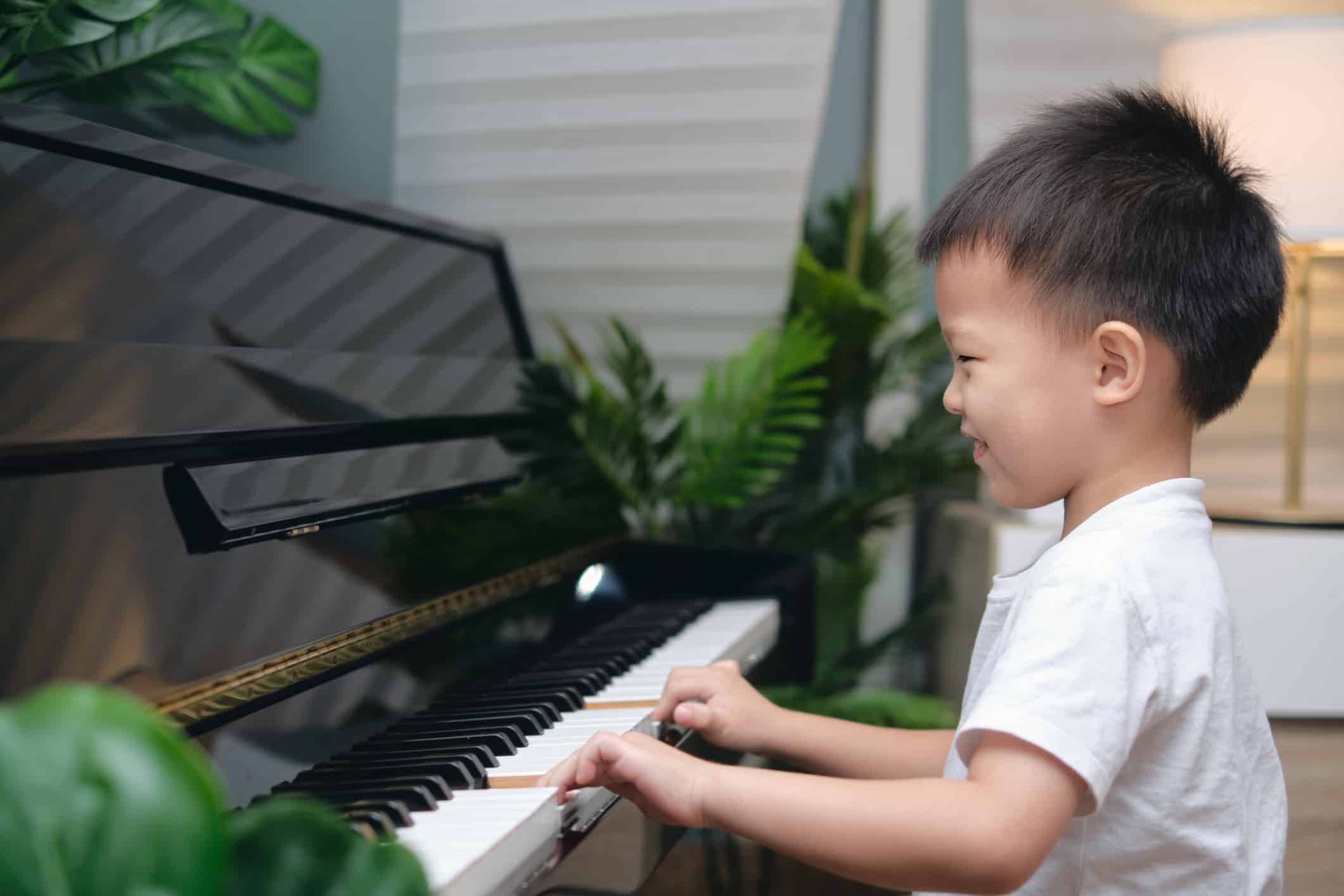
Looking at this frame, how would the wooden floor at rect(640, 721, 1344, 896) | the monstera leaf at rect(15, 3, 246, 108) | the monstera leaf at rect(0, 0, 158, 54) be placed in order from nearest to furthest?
the monstera leaf at rect(0, 0, 158, 54) < the monstera leaf at rect(15, 3, 246, 108) < the wooden floor at rect(640, 721, 1344, 896)

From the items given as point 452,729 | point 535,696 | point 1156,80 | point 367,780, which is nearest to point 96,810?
point 367,780

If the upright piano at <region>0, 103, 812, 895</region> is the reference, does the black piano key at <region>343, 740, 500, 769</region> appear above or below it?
below

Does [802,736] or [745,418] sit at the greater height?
[745,418]

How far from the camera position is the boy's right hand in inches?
38.8

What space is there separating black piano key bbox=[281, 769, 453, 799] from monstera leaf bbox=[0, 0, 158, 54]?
0.97 meters

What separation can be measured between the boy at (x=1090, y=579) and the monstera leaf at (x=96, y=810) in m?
0.46

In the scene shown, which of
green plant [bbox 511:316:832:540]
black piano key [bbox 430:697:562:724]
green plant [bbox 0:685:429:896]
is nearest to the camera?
green plant [bbox 0:685:429:896]

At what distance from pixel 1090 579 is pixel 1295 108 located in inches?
51.6

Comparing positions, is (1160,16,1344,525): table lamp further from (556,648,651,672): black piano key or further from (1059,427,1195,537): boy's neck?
(556,648,651,672): black piano key

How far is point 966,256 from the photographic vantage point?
0.86 m

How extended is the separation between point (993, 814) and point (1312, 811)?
137 cm

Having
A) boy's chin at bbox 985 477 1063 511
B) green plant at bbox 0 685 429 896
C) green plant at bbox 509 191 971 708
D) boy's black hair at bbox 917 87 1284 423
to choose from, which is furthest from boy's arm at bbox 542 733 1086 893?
green plant at bbox 509 191 971 708

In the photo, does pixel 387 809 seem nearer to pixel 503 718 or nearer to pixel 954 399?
pixel 503 718

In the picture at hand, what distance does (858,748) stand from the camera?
100 centimetres
